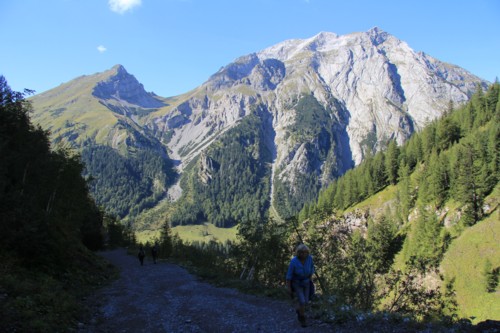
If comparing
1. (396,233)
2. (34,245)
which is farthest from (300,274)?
(396,233)

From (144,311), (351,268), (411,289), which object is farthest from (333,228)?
(144,311)

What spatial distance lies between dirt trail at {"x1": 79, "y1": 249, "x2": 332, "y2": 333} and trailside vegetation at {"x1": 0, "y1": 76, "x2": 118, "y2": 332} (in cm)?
194

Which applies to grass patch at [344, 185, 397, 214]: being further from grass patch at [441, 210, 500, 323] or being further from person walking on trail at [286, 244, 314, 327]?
person walking on trail at [286, 244, 314, 327]

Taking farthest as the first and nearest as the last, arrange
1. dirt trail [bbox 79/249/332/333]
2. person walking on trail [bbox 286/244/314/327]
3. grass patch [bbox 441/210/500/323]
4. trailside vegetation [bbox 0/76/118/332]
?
grass patch [bbox 441/210/500/323] < dirt trail [bbox 79/249/332/333] < trailside vegetation [bbox 0/76/118/332] < person walking on trail [bbox 286/244/314/327]

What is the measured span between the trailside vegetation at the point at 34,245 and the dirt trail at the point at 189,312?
1936 mm

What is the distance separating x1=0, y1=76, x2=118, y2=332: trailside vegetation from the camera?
13.8 metres

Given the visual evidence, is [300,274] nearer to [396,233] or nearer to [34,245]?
[34,245]

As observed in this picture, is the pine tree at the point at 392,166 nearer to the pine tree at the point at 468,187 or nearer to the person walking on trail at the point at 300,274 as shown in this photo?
the pine tree at the point at 468,187

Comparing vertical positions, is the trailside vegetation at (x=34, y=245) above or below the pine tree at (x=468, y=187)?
below

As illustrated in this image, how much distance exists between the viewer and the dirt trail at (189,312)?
575 inches

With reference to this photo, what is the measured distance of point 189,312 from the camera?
17719 millimetres

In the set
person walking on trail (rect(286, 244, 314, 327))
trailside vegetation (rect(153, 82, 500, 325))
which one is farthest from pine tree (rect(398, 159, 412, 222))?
person walking on trail (rect(286, 244, 314, 327))

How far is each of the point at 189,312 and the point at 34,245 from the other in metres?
13.6

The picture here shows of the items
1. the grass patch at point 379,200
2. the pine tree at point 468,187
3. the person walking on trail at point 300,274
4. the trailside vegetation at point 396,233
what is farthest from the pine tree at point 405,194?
the person walking on trail at point 300,274
